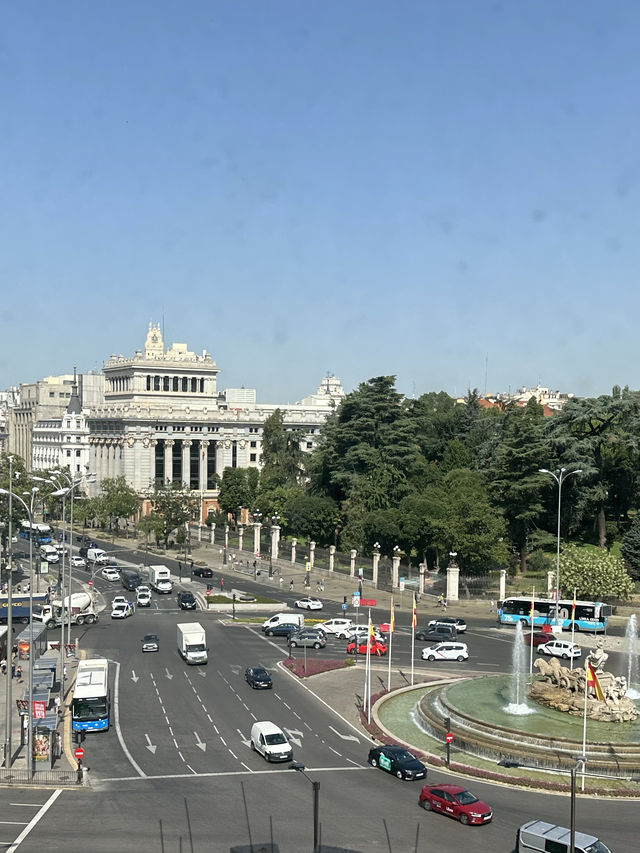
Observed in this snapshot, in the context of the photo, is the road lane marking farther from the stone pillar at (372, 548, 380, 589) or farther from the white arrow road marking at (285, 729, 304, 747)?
the stone pillar at (372, 548, 380, 589)

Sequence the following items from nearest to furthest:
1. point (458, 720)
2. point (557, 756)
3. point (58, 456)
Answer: point (557, 756)
point (458, 720)
point (58, 456)

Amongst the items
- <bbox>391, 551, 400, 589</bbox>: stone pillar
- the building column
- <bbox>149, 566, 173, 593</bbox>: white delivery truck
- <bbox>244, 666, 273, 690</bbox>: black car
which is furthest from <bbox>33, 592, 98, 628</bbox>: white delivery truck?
the building column

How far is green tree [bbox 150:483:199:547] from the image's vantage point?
122656 mm

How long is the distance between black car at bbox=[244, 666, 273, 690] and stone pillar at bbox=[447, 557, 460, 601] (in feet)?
110

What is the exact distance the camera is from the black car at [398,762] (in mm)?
40250

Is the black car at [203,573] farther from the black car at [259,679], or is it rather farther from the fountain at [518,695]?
the fountain at [518,695]

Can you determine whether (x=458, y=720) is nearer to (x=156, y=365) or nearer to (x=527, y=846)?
(x=527, y=846)

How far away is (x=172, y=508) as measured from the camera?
403 ft

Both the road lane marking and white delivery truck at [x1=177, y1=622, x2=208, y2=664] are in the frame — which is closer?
the road lane marking

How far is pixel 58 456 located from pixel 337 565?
4112 inches

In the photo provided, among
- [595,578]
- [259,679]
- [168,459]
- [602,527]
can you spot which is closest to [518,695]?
[259,679]

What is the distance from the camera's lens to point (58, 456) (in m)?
196

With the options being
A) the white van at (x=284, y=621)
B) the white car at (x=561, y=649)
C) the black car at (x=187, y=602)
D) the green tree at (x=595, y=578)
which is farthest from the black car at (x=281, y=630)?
the green tree at (x=595, y=578)

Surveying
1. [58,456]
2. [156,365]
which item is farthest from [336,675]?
[58,456]
